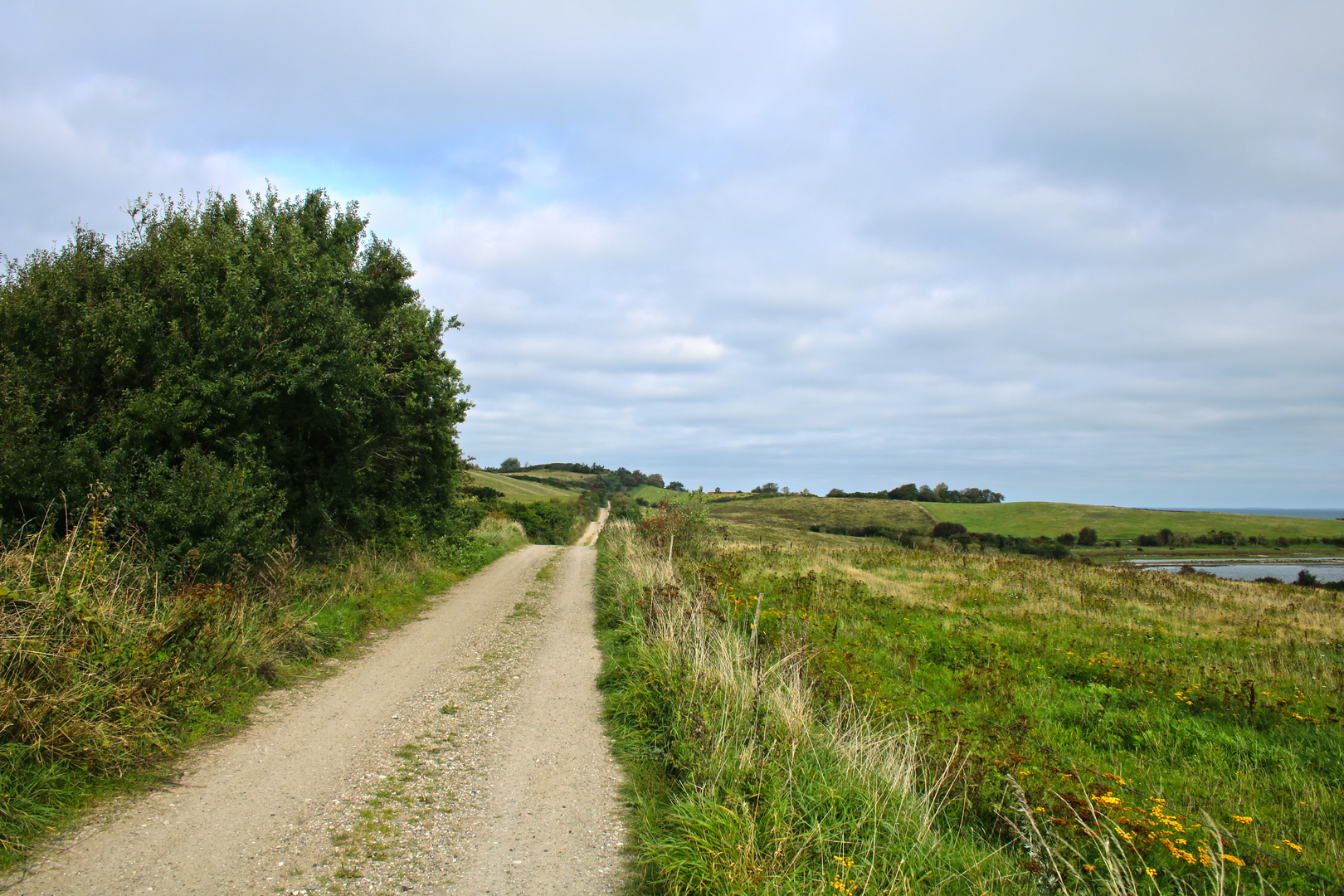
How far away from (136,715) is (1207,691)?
38.3ft

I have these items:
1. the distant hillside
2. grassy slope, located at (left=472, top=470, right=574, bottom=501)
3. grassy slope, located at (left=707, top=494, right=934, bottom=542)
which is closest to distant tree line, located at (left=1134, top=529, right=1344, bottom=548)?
the distant hillside

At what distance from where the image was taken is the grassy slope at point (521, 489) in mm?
66200

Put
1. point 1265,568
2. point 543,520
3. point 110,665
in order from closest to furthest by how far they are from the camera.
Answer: point 110,665
point 1265,568
point 543,520

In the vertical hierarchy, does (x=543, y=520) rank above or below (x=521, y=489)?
below

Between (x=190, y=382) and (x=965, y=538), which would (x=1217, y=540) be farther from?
(x=190, y=382)

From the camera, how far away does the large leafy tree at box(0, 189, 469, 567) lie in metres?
7.70

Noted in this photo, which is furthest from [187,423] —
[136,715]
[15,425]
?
[136,715]

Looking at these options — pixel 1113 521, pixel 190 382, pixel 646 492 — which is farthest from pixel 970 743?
pixel 646 492

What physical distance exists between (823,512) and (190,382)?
6397cm

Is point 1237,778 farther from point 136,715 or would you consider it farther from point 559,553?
point 559,553

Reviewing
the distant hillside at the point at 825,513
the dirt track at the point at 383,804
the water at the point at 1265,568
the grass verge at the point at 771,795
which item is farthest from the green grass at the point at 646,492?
the grass verge at the point at 771,795

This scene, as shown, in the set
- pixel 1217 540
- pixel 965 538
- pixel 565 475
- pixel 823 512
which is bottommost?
pixel 965 538

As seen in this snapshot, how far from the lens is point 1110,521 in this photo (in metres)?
59.3

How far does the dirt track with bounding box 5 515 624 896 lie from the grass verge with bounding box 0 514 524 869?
337 millimetres
